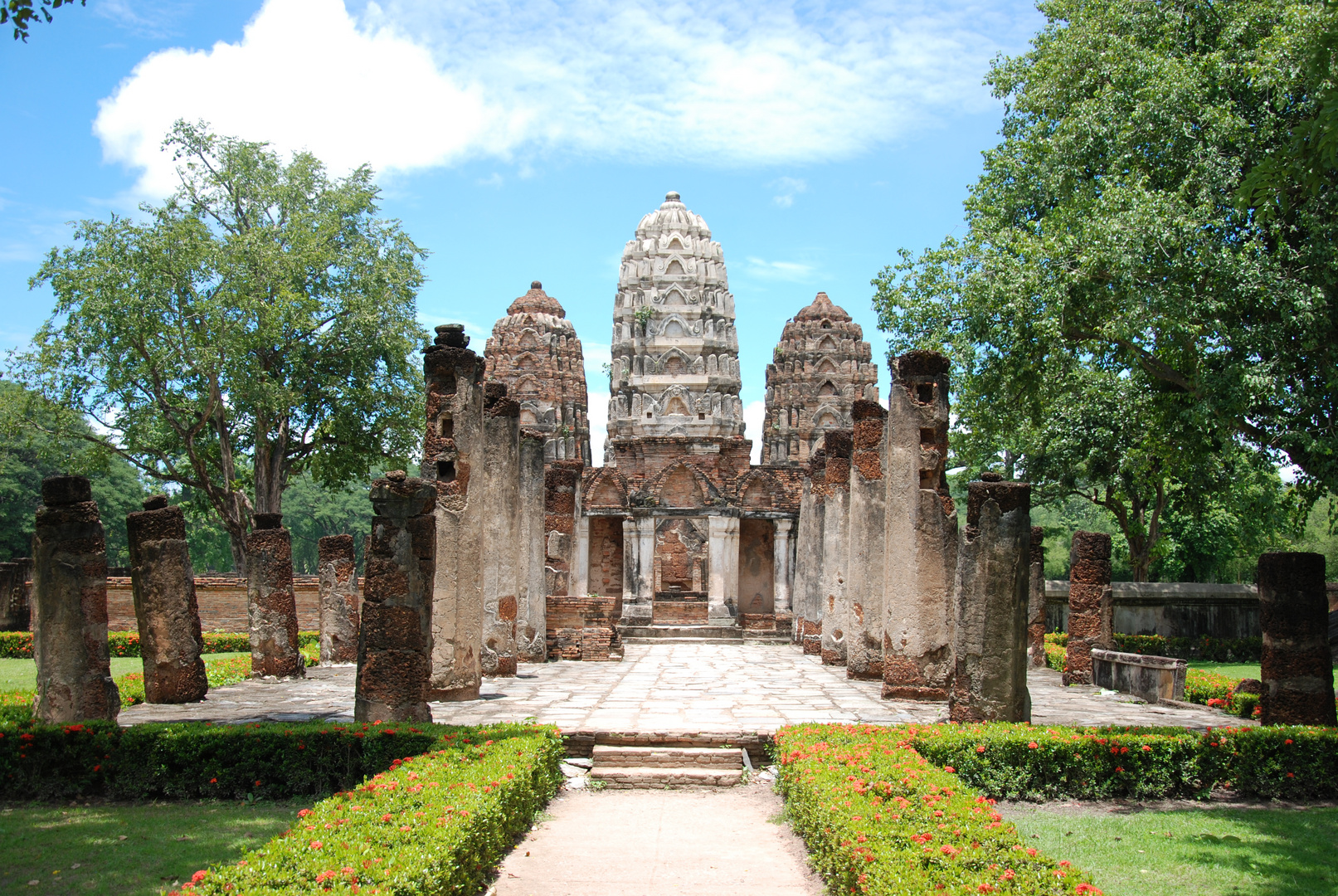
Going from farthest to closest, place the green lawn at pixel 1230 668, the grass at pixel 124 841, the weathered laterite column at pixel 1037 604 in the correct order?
the green lawn at pixel 1230 668, the weathered laterite column at pixel 1037 604, the grass at pixel 124 841

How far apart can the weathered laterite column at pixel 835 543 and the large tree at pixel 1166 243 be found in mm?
2697

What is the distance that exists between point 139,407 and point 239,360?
3.61 meters

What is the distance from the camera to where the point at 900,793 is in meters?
6.84

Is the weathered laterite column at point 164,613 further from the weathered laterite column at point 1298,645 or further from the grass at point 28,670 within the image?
the weathered laterite column at point 1298,645

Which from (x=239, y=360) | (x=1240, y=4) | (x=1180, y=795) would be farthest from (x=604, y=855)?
(x=239, y=360)

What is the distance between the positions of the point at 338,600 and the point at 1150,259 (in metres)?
13.7

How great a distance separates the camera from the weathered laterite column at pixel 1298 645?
10.4 m

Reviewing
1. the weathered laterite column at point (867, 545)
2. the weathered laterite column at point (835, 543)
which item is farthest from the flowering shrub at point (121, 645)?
the weathered laterite column at point (867, 545)

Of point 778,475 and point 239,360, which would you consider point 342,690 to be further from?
point 778,475

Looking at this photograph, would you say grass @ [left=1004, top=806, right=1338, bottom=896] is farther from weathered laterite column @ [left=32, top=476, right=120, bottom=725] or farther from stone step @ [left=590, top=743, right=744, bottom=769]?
weathered laterite column @ [left=32, top=476, right=120, bottom=725]

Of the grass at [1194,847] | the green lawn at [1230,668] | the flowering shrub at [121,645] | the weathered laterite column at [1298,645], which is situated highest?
the weathered laterite column at [1298,645]

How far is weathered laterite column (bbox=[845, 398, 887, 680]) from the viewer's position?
47.4 ft

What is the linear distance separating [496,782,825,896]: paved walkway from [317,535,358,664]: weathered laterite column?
949cm

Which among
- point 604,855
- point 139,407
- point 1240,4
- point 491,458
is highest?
point 1240,4
